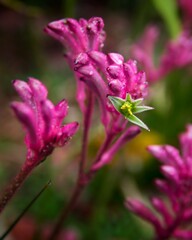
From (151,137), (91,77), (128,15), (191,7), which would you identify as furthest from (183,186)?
(128,15)

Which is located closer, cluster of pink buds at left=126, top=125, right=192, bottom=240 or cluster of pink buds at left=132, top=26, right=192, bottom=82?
cluster of pink buds at left=126, top=125, right=192, bottom=240

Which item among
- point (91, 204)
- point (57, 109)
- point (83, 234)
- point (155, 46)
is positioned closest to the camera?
point (57, 109)

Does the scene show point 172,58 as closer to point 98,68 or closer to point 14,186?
point 98,68

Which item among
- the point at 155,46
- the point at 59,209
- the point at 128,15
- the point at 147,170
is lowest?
the point at 147,170

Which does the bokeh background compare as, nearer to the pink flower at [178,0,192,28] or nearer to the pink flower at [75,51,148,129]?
the pink flower at [178,0,192,28]

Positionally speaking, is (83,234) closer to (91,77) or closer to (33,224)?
(33,224)

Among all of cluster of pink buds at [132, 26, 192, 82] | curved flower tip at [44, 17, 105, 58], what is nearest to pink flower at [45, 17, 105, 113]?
curved flower tip at [44, 17, 105, 58]
